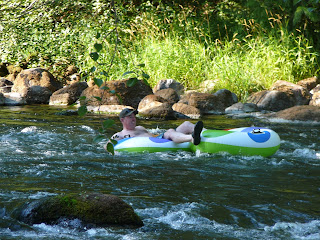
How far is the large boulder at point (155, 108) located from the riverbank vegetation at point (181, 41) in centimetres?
129

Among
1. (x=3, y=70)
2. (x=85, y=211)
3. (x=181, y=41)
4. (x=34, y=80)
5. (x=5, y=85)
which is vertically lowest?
(x=85, y=211)

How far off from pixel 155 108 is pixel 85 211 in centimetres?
716

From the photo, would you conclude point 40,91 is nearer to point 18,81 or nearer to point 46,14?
point 18,81

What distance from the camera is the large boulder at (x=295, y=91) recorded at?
12.2 metres

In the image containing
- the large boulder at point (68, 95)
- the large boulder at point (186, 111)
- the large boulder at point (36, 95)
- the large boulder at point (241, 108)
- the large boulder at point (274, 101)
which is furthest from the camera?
the large boulder at point (36, 95)

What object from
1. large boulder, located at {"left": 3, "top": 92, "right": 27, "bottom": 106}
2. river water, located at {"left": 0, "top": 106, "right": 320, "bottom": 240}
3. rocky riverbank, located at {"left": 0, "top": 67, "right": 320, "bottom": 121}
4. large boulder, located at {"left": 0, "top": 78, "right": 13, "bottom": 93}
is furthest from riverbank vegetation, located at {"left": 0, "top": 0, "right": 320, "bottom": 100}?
river water, located at {"left": 0, "top": 106, "right": 320, "bottom": 240}

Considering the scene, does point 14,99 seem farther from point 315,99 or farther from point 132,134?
point 315,99

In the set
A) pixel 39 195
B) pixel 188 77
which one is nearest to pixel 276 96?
pixel 188 77

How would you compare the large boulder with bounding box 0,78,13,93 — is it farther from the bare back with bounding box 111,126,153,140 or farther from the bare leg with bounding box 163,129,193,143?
the bare leg with bounding box 163,129,193,143

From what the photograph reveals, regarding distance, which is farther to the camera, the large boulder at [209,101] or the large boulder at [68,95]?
the large boulder at [68,95]

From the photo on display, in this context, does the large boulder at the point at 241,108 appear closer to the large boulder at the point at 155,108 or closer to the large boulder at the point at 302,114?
the large boulder at the point at 302,114

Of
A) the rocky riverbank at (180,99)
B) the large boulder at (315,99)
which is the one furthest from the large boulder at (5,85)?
the large boulder at (315,99)

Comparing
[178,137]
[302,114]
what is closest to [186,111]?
[302,114]

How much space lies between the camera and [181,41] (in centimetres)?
1511
